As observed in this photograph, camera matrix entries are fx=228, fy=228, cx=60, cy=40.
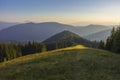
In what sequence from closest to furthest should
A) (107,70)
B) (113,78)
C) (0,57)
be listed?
1. (113,78)
2. (107,70)
3. (0,57)

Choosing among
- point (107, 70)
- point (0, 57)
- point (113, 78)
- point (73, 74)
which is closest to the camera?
point (113, 78)

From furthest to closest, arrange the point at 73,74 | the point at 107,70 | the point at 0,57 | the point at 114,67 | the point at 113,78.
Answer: the point at 0,57 < the point at 114,67 < the point at 107,70 < the point at 73,74 < the point at 113,78

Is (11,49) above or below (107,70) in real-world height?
below

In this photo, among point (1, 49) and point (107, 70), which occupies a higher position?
point (107, 70)

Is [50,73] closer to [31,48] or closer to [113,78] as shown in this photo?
[113,78]

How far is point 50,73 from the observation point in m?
29.4

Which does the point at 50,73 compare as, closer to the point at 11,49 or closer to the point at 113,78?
the point at 113,78

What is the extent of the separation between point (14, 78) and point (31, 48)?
11420 cm

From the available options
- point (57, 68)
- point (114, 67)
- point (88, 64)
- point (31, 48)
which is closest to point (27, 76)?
point (57, 68)

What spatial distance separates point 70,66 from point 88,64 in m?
2.81

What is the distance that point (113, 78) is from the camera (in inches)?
1006

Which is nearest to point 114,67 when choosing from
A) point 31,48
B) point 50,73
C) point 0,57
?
point 50,73

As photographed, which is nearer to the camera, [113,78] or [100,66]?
[113,78]

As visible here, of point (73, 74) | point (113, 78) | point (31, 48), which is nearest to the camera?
point (113, 78)
